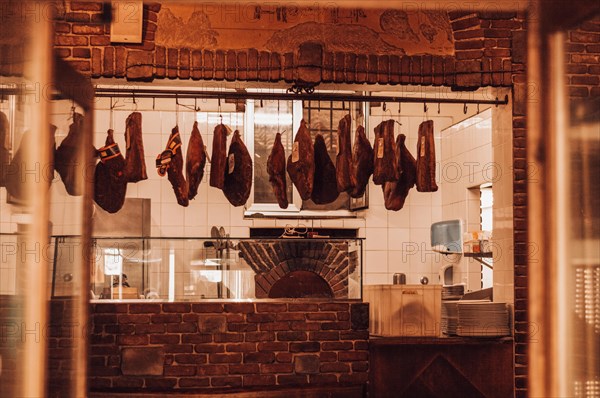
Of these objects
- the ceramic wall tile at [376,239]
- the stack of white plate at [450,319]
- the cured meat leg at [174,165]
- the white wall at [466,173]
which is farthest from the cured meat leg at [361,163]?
the ceramic wall tile at [376,239]

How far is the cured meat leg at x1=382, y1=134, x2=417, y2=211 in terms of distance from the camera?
504cm

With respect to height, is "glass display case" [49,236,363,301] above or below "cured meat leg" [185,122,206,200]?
below

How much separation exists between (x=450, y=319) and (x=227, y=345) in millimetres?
1422

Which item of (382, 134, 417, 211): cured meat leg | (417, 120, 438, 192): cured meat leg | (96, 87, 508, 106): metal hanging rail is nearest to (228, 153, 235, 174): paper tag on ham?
(96, 87, 508, 106): metal hanging rail

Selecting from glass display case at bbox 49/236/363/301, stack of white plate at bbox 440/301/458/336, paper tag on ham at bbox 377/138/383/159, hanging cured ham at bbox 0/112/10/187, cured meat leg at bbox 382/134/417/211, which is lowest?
stack of white plate at bbox 440/301/458/336

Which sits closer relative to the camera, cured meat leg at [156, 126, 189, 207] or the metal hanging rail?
the metal hanging rail

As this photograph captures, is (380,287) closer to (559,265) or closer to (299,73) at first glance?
(299,73)

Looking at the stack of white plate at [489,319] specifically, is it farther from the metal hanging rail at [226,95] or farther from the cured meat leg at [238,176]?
the cured meat leg at [238,176]

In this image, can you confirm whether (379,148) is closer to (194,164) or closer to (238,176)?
(238,176)

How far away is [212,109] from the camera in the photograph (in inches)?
320

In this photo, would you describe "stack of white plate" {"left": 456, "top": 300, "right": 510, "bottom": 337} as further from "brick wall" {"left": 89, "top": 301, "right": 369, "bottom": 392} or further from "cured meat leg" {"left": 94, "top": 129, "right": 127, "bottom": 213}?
"cured meat leg" {"left": 94, "top": 129, "right": 127, "bottom": 213}

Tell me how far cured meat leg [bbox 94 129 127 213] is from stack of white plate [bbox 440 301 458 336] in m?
2.16

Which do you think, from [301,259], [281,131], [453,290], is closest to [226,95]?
[301,259]

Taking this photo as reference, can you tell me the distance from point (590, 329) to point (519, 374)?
293cm
